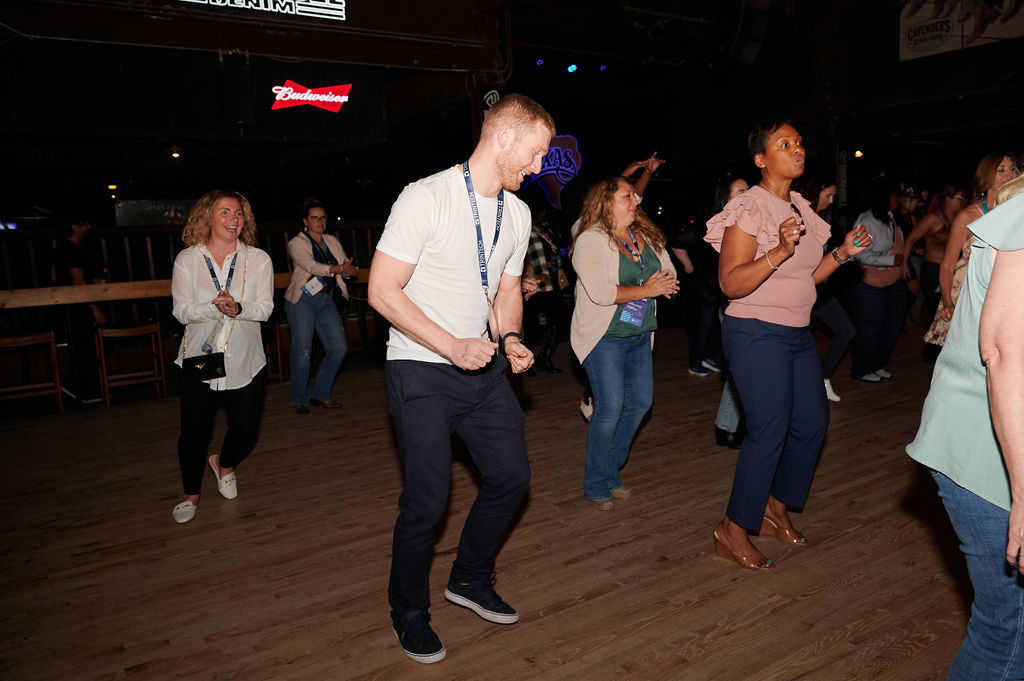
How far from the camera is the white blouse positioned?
3.71m

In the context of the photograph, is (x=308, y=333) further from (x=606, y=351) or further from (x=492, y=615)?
(x=492, y=615)

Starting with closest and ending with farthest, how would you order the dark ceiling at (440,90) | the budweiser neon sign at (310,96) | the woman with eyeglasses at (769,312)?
the woman with eyeglasses at (769,312), the dark ceiling at (440,90), the budweiser neon sign at (310,96)

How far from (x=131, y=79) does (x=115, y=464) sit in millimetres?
3788

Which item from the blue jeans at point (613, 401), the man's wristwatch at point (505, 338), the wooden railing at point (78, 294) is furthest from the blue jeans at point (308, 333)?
the man's wristwatch at point (505, 338)

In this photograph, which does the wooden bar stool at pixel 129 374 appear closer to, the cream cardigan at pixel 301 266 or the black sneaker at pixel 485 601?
the cream cardigan at pixel 301 266

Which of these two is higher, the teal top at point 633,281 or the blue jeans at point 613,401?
the teal top at point 633,281

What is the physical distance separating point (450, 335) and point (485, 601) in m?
1.13

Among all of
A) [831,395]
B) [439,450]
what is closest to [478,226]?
[439,450]

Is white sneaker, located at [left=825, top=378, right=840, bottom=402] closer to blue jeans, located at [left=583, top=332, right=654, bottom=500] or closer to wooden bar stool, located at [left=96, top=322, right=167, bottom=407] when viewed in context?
blue jeans, located at [left=583, top=332, right=654, bottom=500]

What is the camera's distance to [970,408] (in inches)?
63.9

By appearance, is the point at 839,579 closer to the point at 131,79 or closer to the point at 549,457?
the point at 549,457

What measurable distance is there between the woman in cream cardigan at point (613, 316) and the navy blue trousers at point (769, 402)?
2.22 ft

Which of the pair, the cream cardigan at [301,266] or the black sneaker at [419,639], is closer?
the black sneaker at [419,639]

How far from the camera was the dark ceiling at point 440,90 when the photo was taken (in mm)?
6703
